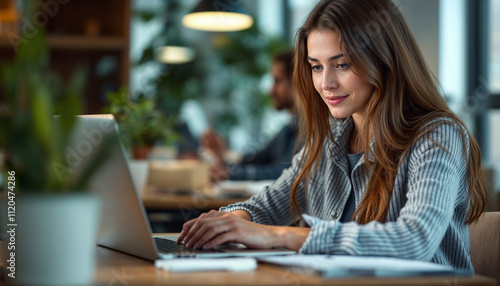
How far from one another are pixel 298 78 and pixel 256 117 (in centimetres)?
536

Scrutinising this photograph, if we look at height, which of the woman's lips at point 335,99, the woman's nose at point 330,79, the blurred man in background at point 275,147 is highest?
the woman's nose at point 330,79

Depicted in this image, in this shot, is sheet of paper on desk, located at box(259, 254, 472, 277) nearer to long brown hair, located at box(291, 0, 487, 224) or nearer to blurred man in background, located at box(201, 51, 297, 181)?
long brown hair, located at box(291, 0, 487, 224)

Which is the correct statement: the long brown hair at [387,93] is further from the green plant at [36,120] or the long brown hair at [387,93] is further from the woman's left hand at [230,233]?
the green plant at [36,120]

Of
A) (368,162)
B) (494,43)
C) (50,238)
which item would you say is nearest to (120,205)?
(50,238)

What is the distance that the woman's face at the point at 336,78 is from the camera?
4.74 feet

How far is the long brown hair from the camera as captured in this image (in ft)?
4.45

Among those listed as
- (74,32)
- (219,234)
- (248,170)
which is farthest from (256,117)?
(219,234)

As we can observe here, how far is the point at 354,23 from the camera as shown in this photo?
1.44 m

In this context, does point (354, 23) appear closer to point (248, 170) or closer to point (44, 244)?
point (44, 244)

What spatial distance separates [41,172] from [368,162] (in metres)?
0.85

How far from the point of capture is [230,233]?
117 centimetres

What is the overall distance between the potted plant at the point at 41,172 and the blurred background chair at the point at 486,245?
89cm

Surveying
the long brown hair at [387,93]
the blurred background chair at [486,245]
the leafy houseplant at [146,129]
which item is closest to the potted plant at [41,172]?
the long brown hair at [387,93]

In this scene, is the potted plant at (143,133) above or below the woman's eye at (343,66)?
below
